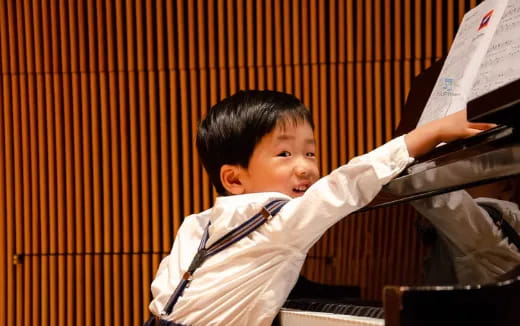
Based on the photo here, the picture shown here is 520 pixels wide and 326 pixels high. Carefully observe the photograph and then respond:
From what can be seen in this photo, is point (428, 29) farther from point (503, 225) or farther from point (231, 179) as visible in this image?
point (503, 225)

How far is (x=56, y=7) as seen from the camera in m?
2.68

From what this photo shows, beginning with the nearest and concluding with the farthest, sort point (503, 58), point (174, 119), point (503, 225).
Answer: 1. point (503, 225)
2. point (503, 58)
3. point (174, 119)

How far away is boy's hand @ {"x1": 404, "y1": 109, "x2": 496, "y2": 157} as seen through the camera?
40.4 inches

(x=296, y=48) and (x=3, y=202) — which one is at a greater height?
(x=296, y=48)

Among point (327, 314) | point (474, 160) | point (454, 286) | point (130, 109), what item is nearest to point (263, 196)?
point (327, 314)

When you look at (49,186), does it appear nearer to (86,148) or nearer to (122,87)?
(86,148)

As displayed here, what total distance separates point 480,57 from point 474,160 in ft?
1.50

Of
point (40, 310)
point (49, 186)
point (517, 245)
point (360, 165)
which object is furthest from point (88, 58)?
point (517, 245)

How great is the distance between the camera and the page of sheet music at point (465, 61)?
1.29 meters

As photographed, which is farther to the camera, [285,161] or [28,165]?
[28,165]

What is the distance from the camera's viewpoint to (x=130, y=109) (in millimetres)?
2648

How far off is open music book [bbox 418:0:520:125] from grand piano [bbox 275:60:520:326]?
0.33ft

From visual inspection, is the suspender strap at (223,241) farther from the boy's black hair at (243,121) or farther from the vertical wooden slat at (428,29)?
the vertical wooden slat at (428,29)

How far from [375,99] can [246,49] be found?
61cm
